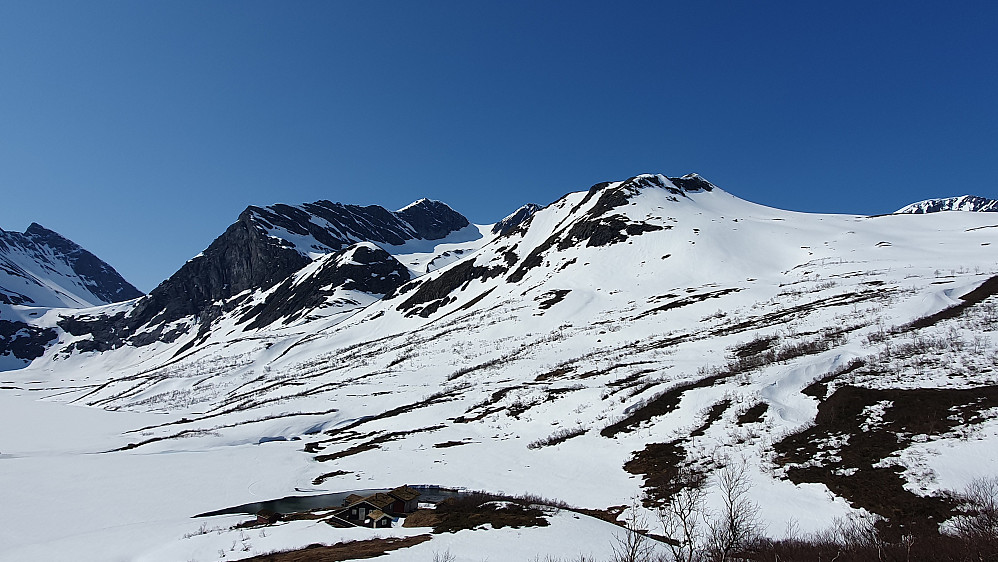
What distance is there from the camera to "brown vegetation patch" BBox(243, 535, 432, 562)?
55.7 ft

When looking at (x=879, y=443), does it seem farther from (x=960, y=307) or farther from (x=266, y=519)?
(x=960, y=307)

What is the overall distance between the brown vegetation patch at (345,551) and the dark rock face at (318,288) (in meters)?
164

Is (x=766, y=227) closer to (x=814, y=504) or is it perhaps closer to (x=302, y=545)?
(x=814, y=504)

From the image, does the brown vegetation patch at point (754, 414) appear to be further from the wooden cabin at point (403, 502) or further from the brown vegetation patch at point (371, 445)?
the brown vegetation patch at point (371, 445)

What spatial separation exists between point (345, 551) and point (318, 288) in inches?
7112

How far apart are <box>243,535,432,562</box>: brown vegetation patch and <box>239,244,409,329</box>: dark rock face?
164m

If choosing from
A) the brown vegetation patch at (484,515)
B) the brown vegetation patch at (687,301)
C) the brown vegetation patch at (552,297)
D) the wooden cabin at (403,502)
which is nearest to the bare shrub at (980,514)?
the brown vegetation patch at (484,515)

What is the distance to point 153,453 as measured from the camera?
46688 mm

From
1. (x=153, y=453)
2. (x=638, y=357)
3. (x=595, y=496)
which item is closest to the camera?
(x=595, y=496)

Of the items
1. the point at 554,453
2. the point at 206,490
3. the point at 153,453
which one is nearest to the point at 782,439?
the point at 554,453

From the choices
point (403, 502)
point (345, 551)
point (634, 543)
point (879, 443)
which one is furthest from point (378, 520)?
point (879, 443)

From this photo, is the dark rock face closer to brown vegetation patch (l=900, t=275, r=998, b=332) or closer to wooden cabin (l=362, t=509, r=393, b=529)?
wooden cabin (l=362, t=509, r=393, b=529)

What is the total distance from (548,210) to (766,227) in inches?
3233

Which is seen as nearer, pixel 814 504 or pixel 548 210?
pixel 814 504
